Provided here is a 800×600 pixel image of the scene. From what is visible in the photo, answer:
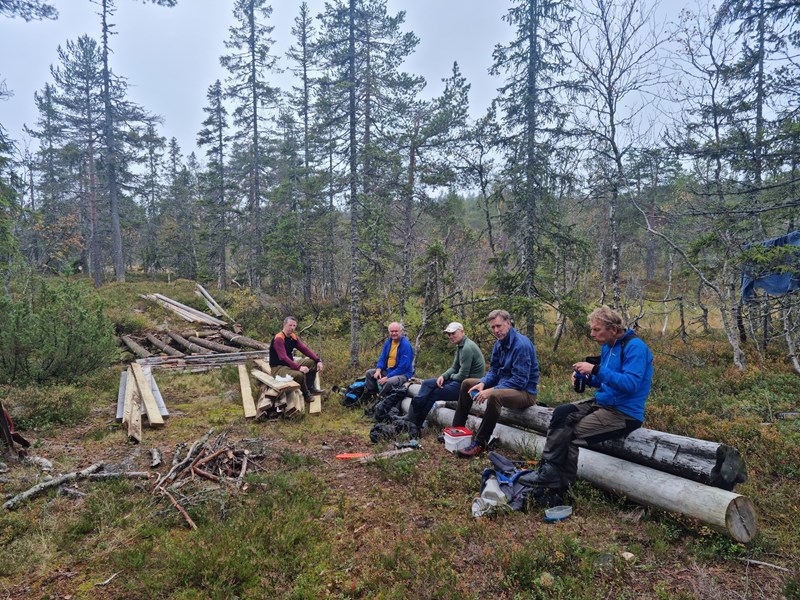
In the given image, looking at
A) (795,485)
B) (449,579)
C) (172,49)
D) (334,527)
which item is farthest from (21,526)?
(172,49)

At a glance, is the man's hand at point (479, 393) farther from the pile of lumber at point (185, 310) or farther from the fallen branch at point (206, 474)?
the pile of lumber at point (185, 310)

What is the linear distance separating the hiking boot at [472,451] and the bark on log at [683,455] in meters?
1.54

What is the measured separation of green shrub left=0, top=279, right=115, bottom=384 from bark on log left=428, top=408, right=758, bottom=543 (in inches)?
382

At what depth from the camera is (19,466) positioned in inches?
212

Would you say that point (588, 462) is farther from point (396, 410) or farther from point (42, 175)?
point (42, 175)

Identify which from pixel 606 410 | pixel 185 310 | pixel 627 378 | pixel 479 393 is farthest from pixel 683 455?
pixel 185 310

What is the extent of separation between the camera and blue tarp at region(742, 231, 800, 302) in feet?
29.6

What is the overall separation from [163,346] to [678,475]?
14.8 metres

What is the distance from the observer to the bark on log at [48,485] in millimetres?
4451

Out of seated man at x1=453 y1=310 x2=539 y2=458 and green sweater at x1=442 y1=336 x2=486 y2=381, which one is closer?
seated man at x1=453 y1=310 x2=539 y2=458

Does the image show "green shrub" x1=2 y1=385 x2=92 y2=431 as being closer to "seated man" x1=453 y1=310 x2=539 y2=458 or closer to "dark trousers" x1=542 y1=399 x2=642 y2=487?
"seated man" x1=453 y1=310 x2=539 y2=458

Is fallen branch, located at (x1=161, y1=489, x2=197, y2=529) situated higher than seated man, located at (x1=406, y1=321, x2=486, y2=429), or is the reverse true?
seated man, located at (x1=406, y1=321, x2=486, y2=429)

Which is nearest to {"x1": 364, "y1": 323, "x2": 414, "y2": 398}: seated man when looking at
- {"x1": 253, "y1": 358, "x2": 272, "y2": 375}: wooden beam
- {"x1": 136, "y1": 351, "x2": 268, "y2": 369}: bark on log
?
{"x1": 253, "y1": 358, "x2": 272, "y2": 375}: wooden beam

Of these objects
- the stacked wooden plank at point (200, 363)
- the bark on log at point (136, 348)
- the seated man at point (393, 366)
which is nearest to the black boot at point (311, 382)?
the stacked wooden plank at point (200, 363)
